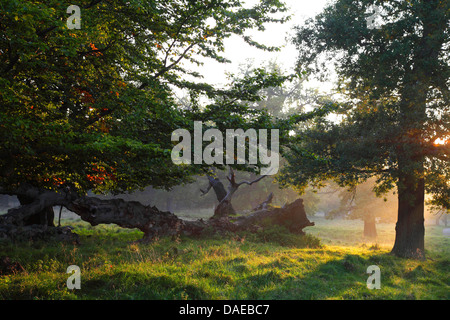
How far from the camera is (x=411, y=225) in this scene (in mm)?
14852

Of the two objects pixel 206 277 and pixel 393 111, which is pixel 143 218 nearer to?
pixel 206 277

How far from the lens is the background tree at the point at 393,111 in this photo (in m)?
12.7

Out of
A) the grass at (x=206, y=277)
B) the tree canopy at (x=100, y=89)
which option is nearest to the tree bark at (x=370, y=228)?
the grass at (x=206, y=277)

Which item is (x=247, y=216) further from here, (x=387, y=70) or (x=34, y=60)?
(x=34, y=60)

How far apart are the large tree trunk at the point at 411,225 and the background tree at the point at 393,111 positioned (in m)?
0.04

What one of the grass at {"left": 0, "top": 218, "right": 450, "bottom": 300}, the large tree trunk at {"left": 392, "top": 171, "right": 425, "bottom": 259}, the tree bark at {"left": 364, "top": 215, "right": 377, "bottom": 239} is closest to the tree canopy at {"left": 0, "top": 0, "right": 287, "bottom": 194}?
the grass at {"left": 0, "top": 218, "right": 450, "bottom": 300}

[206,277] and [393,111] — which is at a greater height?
[393,111]

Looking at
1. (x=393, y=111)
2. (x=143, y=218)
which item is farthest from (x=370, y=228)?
(x=143, y=218)

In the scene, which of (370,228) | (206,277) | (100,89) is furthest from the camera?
(370,228)

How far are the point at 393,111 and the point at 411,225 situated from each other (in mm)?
6105

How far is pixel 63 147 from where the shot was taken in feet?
21.5

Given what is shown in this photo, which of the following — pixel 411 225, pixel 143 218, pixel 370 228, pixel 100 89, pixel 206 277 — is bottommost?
pixel 370 228

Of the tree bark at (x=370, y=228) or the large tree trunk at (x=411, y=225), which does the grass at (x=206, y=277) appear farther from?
the tree bark at (x=370, y=228)

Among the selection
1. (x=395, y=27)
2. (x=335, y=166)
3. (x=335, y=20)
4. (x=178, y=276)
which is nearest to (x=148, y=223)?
(x=178, y=276)
